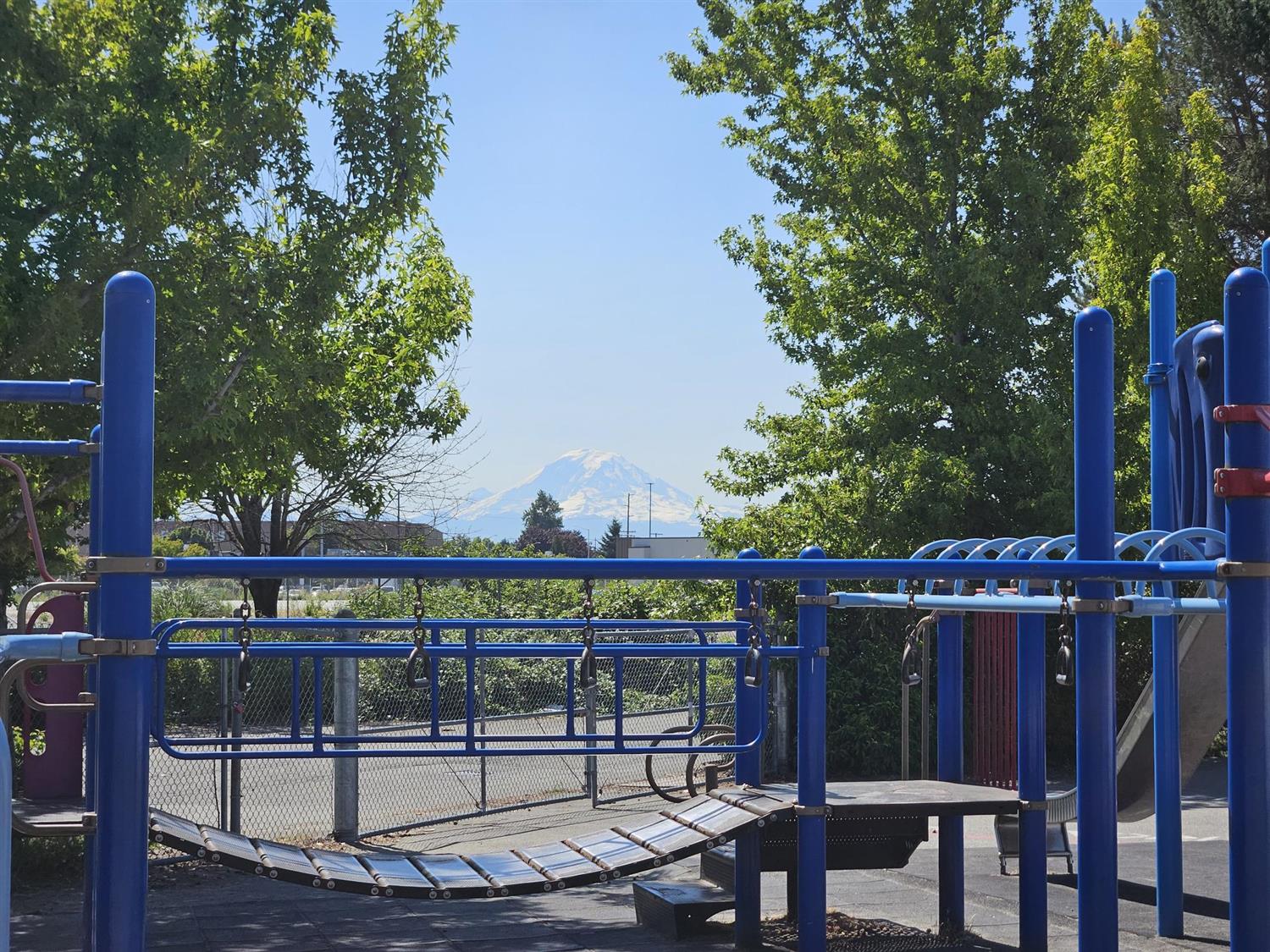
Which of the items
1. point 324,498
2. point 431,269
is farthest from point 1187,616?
point 324,498

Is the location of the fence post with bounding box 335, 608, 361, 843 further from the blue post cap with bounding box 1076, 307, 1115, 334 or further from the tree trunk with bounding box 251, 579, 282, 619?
the tree trunk with bounding box 251, 579, 282, 619

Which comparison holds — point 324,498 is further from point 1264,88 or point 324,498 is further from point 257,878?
point 1264,88

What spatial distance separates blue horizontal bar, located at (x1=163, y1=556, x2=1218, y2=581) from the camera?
3688mm

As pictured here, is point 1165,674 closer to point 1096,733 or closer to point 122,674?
point 1096,733

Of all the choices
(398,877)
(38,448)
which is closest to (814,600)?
(398,877)

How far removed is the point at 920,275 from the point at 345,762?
8.86 meters

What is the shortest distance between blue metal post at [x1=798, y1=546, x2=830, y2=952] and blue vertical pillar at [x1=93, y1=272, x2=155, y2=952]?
2.47 metres

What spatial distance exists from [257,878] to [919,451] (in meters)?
8.28

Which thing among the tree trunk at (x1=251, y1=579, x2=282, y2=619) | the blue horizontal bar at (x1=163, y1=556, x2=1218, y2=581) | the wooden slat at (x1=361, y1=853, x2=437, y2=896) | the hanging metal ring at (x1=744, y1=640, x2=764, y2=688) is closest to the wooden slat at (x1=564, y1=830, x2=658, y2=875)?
the wooden slat at (x1=361, y1=853, x2=437, y2=896)

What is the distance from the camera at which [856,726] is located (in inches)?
474

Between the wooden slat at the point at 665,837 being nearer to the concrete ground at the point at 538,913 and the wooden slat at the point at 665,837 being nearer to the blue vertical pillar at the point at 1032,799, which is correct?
the concrete ground at the point at 538,913

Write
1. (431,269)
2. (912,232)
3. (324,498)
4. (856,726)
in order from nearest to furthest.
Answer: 1. (856,726)
2. (912,232)
3. (431,269)
4. (324,498)

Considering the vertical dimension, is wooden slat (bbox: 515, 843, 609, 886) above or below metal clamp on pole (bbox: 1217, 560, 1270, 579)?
below

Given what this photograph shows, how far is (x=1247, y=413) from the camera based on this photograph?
13.6 feet
